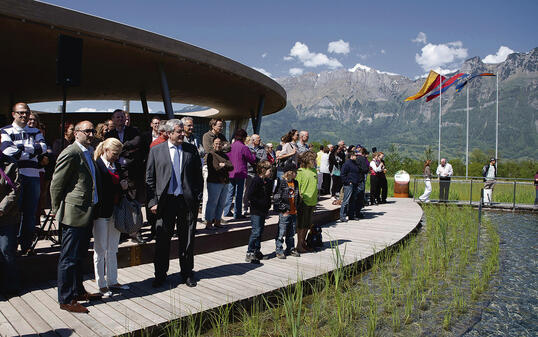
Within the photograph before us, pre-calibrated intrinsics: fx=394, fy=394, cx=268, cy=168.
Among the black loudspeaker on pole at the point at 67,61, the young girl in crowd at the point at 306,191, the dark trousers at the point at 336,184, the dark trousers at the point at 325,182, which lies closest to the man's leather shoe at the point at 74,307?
the black loudspeaker on pole at the point at 67,61

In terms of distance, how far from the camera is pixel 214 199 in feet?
21.1

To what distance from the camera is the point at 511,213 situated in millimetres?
14172

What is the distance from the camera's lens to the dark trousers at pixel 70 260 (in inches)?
147

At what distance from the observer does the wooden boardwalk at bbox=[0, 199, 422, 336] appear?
3.44 meters

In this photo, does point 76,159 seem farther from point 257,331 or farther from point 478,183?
point 478,183

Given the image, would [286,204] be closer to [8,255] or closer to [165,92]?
[8,255]

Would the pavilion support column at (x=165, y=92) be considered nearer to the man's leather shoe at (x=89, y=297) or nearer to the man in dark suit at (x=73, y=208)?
the man in dark suit at (x=73, y=208)

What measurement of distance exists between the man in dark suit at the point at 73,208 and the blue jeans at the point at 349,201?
679cm

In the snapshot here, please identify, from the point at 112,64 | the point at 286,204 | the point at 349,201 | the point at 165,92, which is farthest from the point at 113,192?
the point at 112,64

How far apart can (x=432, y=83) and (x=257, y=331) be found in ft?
97.1

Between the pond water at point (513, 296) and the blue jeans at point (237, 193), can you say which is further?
the blue jeans at point (237, 193)

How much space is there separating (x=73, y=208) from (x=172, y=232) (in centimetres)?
118

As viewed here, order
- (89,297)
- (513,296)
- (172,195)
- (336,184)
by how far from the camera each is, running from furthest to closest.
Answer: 1. (336,184)
2. (513,296)
3. (172,195)
4. (89,297)

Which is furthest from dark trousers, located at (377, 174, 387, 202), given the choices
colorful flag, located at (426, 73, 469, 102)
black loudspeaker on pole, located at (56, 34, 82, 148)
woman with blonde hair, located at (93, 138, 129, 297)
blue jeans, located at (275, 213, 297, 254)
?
colorful flag, located at (426, 73, 469, 102)
